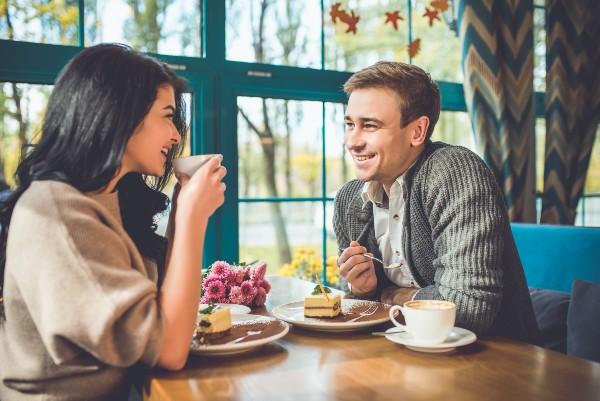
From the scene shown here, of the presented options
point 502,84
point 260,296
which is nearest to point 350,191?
point 260,296

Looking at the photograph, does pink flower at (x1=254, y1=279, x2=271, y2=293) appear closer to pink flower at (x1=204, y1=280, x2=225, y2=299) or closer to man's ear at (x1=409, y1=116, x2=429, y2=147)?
pink flower at (x1=204, y1=280, x2=225, y2=299)

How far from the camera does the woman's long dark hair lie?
39.0 inches

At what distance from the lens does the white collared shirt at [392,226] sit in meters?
1.61

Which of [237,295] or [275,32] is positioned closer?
[237,295]

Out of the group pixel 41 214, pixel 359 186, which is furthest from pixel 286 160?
pixel 41 214

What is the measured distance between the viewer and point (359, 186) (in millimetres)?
1850

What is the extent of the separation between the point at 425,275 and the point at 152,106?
856 mm

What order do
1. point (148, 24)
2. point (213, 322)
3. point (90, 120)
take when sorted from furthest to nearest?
point (148, 24) → point (213, 322) → point (90, 120)

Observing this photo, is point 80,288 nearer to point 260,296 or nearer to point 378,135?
point 260,296

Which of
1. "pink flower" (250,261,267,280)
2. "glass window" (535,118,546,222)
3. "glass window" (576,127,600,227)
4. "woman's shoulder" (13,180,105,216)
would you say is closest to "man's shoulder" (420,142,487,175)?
"pink flower" (250,261,267,280)

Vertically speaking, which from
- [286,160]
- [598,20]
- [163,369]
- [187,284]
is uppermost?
[598,20]

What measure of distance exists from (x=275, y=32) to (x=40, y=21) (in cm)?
98

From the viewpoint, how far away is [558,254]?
7.29 ft

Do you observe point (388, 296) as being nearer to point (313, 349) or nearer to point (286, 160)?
point (313, 349)
